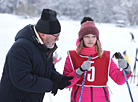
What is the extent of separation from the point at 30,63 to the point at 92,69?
101 cm

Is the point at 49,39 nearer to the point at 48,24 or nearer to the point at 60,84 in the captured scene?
the point at 48,24

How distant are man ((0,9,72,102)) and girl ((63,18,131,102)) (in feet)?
1.81

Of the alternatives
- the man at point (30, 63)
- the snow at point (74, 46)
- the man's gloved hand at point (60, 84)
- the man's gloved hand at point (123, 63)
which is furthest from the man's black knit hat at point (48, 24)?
the snow at point (74, 46)

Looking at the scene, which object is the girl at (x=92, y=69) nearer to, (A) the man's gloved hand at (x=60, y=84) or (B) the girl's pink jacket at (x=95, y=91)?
(B) the girl's pink jacket at (x=95, y=91)

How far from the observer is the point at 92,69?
237cm

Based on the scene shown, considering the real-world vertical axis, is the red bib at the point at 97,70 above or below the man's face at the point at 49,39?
below

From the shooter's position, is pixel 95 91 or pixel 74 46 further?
pixel 74 46

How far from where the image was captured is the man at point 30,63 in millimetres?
1567

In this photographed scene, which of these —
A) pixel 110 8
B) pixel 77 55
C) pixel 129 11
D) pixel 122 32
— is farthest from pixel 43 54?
pixel 110 8

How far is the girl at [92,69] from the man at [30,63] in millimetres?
553

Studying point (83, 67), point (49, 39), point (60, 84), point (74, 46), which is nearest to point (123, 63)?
point (83, 67)

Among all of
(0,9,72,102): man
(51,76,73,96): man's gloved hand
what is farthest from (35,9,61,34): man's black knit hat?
(51,76,73,96): man's gloved hand

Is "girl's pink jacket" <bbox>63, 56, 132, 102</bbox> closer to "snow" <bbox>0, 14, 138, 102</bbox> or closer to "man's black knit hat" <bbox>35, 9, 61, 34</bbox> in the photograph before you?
"man's black knit hat" <bbox>35, 9, 61, 34</bbox>

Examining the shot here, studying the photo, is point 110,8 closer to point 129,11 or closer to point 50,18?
point 129,11
